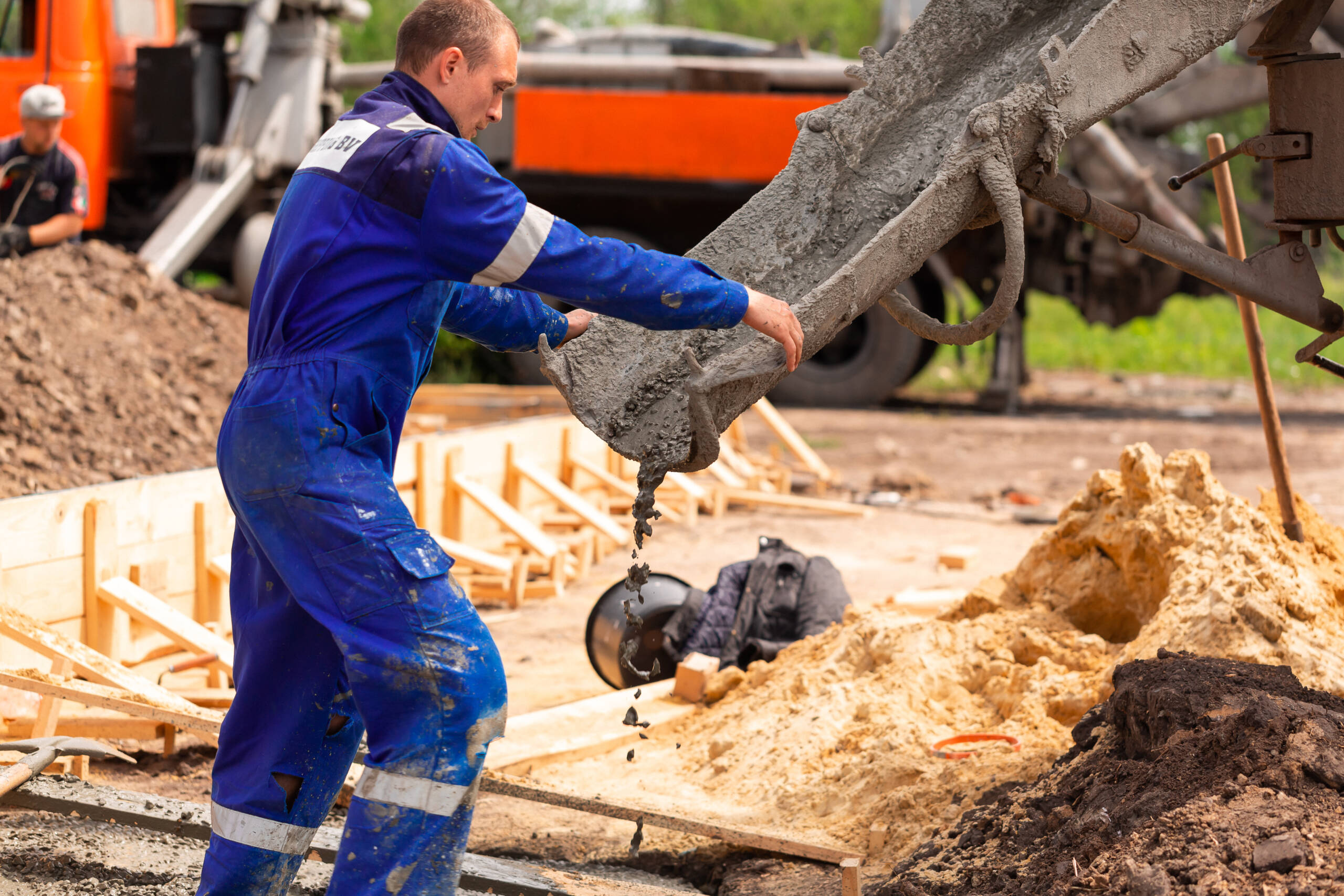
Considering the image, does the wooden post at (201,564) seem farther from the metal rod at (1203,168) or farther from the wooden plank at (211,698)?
the metal rod at (1203,168)

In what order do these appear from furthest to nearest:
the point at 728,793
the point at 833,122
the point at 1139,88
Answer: the point at 728,793 → the point at 833,122 → the point at 1139,88

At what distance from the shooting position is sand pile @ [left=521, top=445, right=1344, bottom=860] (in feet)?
12.1

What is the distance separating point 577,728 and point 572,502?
9.43ft

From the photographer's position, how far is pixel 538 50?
13.2 meters

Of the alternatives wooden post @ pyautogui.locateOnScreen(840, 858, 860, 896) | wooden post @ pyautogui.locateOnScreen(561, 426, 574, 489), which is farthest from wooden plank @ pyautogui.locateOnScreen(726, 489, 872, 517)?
wooden post @ pyautogui.locateOnScreen(840, 858, 860, 896)

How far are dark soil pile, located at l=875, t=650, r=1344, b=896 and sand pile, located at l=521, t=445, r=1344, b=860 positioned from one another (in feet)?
1.04

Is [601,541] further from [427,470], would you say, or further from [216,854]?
[216,854]

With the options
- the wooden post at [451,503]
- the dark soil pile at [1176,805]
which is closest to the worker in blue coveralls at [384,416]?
the dark soil pile at [1176,805]

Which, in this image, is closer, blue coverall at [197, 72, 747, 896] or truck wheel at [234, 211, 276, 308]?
blue coverall at [197, 72, 747, 896]

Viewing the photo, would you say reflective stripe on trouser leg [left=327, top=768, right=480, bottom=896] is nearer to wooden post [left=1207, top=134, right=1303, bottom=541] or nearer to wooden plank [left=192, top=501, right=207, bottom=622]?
wooden plank [left=192, top=501, right=207, bottom=622]

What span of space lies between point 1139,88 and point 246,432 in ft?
7.35

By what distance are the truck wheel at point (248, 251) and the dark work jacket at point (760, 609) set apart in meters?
6.34

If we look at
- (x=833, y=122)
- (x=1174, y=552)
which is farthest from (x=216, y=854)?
(x=1174, y=552)

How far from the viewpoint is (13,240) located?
7.68 m
